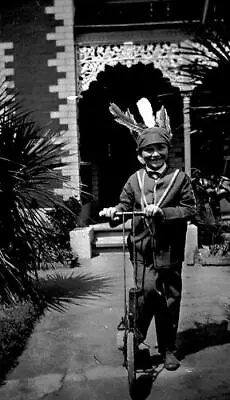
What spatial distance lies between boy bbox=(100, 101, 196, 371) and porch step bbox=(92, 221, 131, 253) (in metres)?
5.50

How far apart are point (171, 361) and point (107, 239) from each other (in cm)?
588

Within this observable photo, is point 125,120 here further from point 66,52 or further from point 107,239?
point 66,52

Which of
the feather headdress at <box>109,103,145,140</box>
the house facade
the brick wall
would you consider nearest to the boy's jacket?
the feather headdress at <box>109,103,145,140</box>

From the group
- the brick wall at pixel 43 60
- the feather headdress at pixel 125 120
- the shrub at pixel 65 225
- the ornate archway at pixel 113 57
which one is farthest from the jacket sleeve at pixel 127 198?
the ornate archway at pixel 113 57

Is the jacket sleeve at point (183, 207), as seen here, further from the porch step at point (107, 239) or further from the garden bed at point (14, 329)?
the porch step at point (107, 239)

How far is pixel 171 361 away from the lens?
3.90 m

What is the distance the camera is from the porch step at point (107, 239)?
9.59m

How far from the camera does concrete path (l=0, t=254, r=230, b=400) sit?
141 inches

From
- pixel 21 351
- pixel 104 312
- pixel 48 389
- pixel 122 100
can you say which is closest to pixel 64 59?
pixel 122 100

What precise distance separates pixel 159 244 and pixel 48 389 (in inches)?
56.8

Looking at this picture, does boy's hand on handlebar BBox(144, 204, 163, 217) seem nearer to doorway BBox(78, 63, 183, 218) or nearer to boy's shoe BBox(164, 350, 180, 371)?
boy's shoe BBox(164, 350, 180, 371)

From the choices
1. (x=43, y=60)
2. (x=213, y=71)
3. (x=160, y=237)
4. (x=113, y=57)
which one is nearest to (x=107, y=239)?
(x=113, y=57)

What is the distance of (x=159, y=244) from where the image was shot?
381cm

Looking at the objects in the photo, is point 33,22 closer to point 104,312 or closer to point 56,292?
point 56,292
